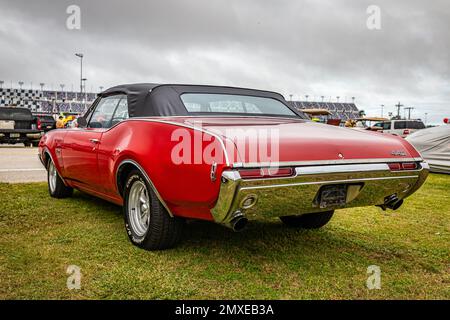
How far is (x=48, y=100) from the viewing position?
7119 cm

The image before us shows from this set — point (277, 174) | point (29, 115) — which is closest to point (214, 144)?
point (277, 174)

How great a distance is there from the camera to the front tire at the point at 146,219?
3.18 meters

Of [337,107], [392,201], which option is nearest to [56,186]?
[392,201]

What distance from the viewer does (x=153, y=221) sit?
3.19 meters

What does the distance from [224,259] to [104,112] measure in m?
2.02

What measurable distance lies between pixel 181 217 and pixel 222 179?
0.77 meters

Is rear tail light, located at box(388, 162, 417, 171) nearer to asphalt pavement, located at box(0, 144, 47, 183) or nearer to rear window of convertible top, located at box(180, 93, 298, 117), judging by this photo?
rear window of convertible top, located at box(180, 93, 298, 117)

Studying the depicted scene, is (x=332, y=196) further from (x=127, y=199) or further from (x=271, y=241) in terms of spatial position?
(x=127, y=199)

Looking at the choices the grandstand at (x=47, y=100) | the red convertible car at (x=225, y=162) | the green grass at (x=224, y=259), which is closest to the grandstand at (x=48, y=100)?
the grandstand at (x=47, y=100)

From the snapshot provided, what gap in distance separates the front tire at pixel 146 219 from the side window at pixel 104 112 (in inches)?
34.0

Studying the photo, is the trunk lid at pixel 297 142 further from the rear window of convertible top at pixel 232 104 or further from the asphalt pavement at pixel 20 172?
the asphalt pavement at pixel 20 172

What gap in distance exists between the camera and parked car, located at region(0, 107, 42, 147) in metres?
15.1
